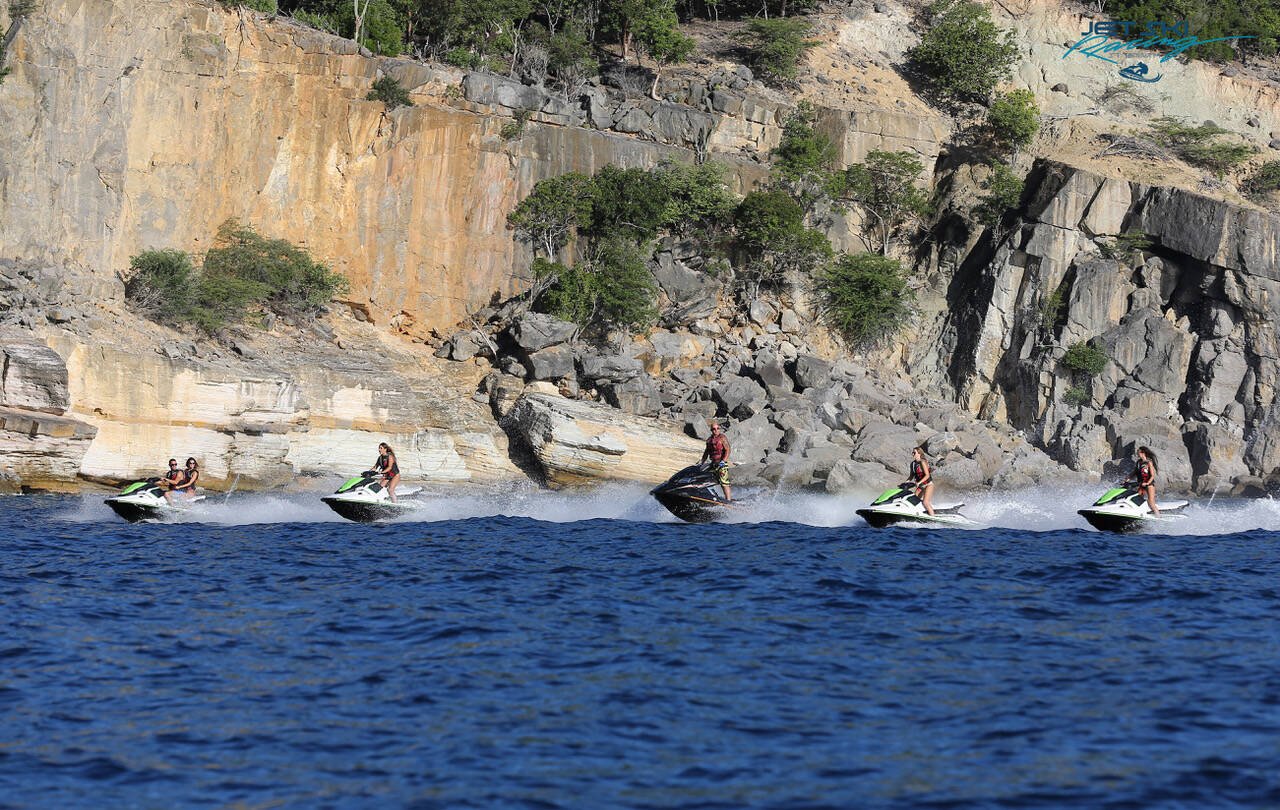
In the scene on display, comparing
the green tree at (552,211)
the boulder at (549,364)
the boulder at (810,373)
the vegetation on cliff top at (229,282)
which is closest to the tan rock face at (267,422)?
the boulder at (549,364)

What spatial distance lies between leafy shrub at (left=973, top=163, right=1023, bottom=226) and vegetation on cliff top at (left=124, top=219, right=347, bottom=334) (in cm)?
2615

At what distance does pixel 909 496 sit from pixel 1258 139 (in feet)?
→ 130

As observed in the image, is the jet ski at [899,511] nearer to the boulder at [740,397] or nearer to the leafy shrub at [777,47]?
the boulder at [740,397]

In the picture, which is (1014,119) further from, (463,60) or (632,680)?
(632,680)

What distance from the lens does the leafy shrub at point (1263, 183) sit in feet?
155

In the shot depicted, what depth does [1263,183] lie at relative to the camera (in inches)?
1869

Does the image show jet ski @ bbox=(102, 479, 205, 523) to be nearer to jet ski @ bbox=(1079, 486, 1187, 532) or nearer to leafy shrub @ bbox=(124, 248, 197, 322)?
leafy shrub @ bbox=(124, 248, 197, 322)

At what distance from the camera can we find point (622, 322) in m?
40.9

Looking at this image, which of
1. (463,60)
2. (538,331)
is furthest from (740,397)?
(463,60)

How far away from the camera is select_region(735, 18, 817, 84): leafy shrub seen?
5156 cm

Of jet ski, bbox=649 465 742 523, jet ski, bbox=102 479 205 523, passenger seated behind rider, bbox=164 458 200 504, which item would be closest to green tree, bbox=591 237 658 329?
jet ski, bbox=649 465 742 523

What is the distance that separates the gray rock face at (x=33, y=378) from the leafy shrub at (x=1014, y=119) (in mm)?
38707

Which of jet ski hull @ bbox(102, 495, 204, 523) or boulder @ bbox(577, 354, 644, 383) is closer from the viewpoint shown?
jet ski hull @ bbox(102, 495, 204, 523)

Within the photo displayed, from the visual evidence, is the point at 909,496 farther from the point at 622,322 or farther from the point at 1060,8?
the point at 1060,8
